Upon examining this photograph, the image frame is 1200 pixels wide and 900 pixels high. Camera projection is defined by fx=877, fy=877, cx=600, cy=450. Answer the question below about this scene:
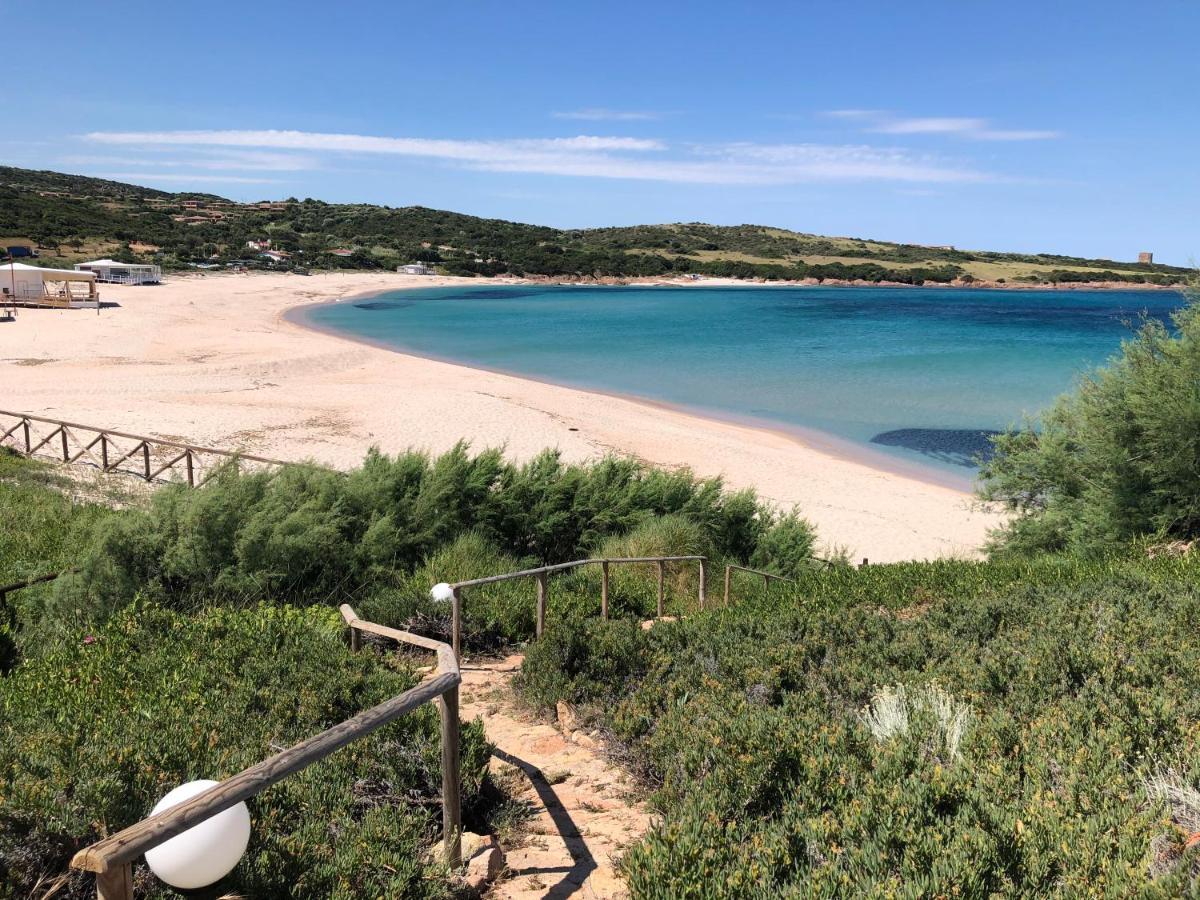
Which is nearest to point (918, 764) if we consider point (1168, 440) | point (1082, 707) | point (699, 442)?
point (1082, 707)

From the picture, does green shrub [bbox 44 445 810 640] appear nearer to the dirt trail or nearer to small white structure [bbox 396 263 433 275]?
the dirt trail

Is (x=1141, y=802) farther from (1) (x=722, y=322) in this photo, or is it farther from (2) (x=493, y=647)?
Result: (1) (x=722, y=322)

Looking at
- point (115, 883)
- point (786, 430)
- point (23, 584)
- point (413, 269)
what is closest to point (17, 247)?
point (413, 269)

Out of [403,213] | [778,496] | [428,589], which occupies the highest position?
[403,213]

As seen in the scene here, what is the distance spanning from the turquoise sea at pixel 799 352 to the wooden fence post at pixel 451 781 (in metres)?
14.4

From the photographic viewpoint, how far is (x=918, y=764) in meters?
3.90

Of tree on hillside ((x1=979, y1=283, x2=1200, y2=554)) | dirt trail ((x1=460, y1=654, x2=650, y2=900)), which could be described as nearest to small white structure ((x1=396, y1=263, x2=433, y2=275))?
tree on hillside ((x1=979, y1=283, x2=1200, y2=554))

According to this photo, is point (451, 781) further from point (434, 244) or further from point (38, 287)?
point (434, 244)

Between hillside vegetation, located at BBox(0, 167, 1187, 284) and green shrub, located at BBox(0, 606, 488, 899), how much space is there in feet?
232

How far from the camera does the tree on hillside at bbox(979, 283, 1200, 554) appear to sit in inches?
444

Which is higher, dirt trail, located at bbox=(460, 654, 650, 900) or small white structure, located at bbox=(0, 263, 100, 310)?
small white structure, located at bbox=(0, 263, 100, 310)

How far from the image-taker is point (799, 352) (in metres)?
51.7

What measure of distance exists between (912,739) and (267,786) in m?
3.02

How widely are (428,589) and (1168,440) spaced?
9.45 m
